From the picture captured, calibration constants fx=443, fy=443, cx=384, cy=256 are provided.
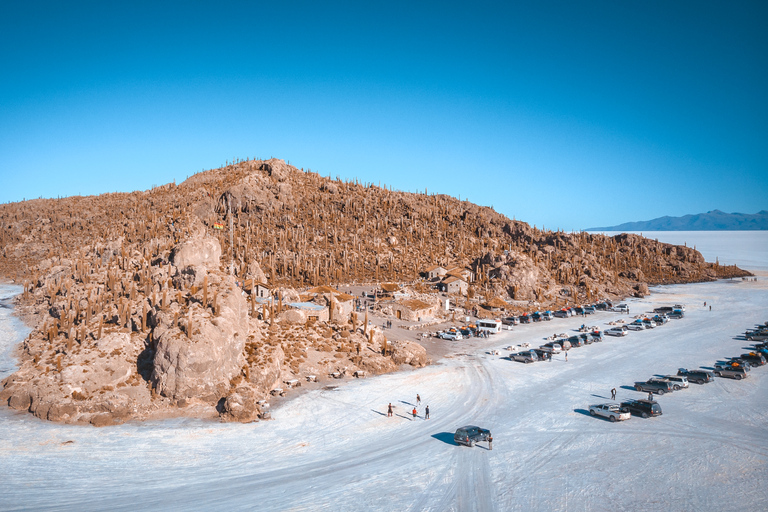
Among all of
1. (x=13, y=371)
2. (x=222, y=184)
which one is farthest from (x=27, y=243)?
(x=13, y=371)

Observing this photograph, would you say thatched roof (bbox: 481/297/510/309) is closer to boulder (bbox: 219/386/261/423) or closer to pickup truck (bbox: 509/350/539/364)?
pickup truck (bbox: 509/350/539/364)

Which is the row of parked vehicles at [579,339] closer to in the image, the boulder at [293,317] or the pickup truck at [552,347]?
the pickup truck at [552,347]

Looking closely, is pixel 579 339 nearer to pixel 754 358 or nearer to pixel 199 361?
pixel 754 358

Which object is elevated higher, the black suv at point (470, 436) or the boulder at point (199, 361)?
the boulder at point (199, 361)

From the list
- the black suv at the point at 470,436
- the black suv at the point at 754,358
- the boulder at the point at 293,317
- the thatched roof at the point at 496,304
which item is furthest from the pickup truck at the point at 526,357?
the thatched roof at the point at 496,304

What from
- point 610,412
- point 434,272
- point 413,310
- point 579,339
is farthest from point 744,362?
point 434,272

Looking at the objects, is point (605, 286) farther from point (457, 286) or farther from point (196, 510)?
point (196, 510)
